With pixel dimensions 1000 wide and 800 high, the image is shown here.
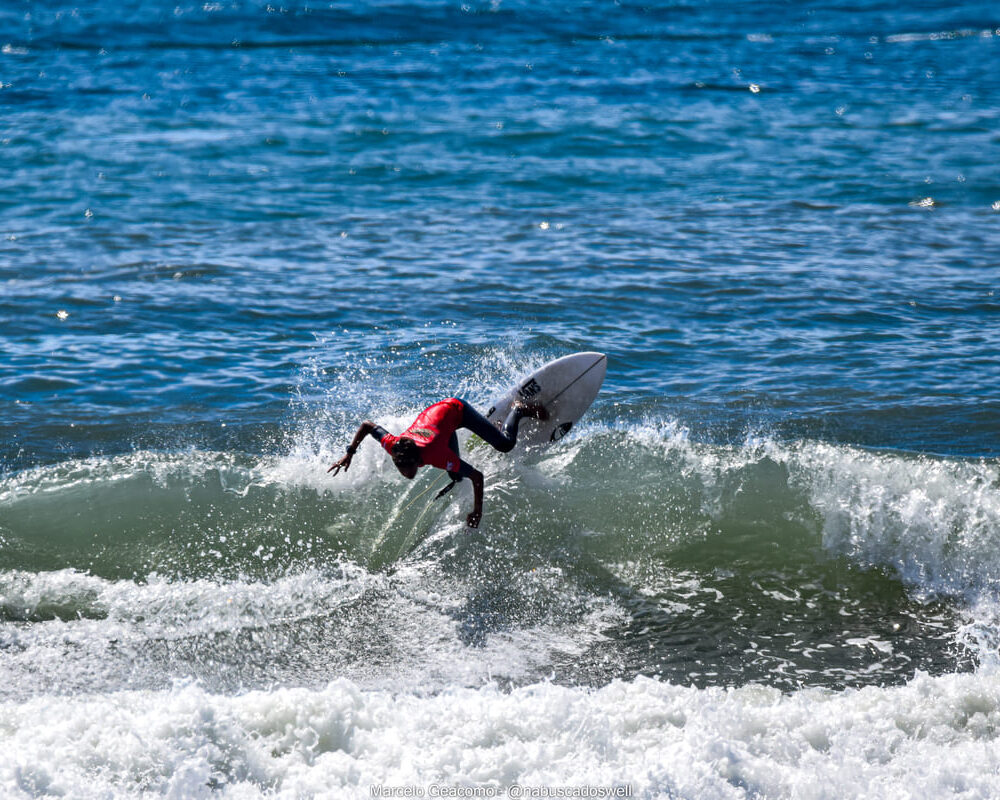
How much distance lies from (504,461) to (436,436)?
1.89 meters

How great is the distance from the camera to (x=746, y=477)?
10.7 meters

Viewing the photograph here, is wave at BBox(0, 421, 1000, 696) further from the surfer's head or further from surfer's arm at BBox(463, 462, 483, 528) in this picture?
the surfer's head

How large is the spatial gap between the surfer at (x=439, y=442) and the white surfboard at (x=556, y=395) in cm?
94

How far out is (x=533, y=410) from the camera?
35.8 feet

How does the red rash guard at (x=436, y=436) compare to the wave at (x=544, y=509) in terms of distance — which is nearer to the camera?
the red rash guard at (x=436, y=436)

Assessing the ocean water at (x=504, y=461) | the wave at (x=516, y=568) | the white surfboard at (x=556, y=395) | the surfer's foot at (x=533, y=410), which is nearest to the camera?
the ocean water at (x=504, y=461)

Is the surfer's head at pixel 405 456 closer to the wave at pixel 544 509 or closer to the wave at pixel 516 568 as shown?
the wave at pixel 516 568

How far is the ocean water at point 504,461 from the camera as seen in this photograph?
6.79m

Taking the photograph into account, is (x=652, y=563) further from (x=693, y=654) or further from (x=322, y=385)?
(x=322, y=385)

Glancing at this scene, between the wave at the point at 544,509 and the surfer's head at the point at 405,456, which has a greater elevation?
the surfer's head at the point at 405,456

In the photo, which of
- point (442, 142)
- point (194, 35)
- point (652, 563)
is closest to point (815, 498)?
point (652, 563)

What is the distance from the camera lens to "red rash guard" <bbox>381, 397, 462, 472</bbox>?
29.0 feet

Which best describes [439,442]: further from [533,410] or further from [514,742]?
[514,742]

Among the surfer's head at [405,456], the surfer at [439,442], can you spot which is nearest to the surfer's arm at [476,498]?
→ the surfer at [439,442]
